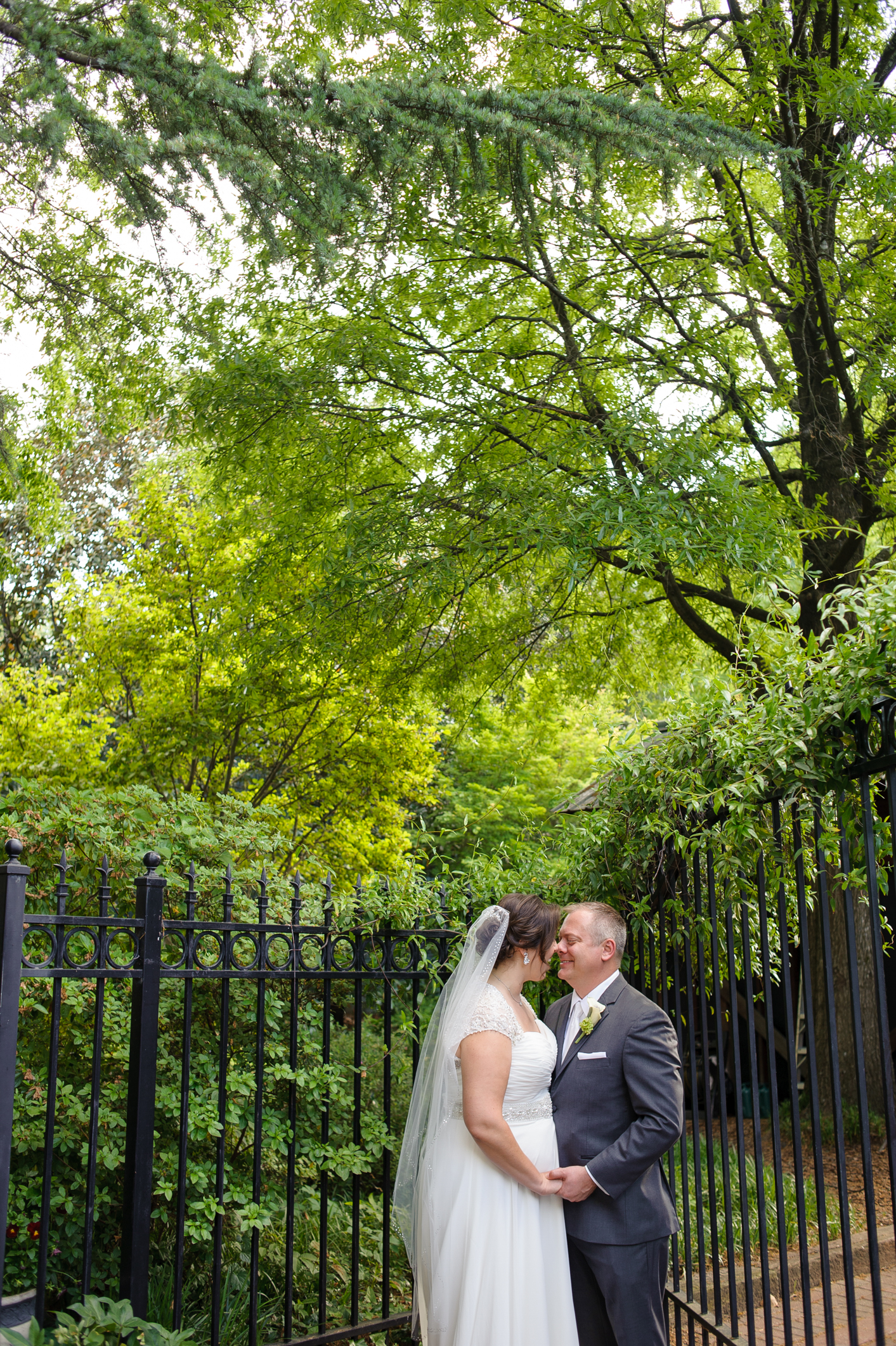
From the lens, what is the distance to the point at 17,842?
3.00m

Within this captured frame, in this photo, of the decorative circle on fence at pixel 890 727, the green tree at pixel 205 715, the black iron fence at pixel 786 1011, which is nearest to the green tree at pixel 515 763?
the green tree at pixel 205 715

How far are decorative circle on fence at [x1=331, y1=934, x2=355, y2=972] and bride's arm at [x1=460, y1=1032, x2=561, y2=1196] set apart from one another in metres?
0.93

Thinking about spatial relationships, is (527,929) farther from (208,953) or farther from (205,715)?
(205,715)

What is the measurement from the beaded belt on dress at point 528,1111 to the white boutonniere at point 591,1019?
265 mm

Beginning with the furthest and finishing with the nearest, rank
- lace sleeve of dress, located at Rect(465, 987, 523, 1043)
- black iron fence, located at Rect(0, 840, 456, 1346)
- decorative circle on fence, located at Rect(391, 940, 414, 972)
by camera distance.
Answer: decorative circle on fence, located at Rect(391, 940, 414, 972)
black iron fence, located at Rect(0, 840, 456, 1346)
lace sleeve of dress, located at Rect(465, 987, 523, 1043)

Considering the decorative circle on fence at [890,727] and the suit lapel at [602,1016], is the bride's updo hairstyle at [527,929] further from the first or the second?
the decorative circle on fence at [890,727]

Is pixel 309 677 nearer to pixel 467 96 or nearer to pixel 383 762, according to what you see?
pixel 383 762

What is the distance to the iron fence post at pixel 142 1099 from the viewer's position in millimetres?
3355

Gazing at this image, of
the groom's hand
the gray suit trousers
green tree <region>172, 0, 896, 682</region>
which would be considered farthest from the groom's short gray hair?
green tree <region>172, 0, 896, 682</region>

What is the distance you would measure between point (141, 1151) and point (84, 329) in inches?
237

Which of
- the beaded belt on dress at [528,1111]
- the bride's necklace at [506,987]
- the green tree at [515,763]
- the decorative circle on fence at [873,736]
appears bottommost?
the beaded belt on dress at [528,1111]

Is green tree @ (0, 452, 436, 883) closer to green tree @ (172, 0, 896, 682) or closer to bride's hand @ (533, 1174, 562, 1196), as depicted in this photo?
green tree @ (172, 0, 896, 682)

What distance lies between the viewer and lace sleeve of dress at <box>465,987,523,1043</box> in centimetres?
343

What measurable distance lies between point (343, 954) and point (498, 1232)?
1466 mm
